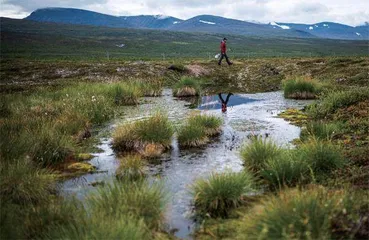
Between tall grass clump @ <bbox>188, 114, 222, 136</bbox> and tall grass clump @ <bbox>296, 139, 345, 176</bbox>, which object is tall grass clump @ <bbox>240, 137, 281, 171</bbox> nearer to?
tall grass clump @ <bbox>296, 139, 345, 176</bbox>

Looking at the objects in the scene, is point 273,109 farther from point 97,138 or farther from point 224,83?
point 224,83

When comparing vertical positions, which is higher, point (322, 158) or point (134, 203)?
point (322, 158)

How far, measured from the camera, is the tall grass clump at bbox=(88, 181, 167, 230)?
768 centimetres

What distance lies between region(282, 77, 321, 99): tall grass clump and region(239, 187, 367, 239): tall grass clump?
19946mm

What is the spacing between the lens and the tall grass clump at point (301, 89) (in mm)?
26109

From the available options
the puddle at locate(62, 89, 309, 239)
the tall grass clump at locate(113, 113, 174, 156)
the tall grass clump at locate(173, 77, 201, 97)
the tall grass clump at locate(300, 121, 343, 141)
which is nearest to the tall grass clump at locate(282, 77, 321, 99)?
the puddle at locate(62, 89, 309, 239)

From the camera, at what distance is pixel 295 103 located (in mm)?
24391

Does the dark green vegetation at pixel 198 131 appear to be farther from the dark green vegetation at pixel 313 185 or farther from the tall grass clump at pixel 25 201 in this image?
the tall grass clump at pixel 25 201

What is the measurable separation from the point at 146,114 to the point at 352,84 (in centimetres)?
1755

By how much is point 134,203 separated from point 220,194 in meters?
2.07

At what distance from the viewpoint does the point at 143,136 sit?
46.5 ft

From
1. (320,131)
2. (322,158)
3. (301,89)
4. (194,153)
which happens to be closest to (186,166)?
(194,153)

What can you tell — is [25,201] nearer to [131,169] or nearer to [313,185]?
[131,169]

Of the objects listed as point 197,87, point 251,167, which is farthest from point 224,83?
point 251,167
